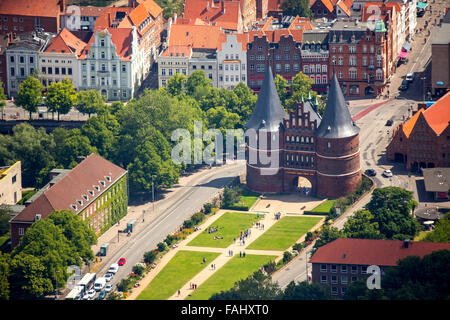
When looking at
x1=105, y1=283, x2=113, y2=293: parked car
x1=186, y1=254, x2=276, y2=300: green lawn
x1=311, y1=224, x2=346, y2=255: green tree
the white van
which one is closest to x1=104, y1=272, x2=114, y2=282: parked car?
x1=105, y1=283, x2=113, y2=293: parked car

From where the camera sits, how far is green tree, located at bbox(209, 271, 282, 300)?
552 ft

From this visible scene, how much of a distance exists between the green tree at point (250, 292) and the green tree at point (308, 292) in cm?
186

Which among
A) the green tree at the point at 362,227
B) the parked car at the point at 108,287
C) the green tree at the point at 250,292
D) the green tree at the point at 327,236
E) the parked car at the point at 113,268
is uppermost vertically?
the green tree at the point at 362,227

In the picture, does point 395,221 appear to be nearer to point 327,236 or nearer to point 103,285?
point 327,236

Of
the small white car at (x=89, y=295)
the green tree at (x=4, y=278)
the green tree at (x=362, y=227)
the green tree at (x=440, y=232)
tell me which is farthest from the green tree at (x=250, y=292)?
the green tree at (x=4, y=278)

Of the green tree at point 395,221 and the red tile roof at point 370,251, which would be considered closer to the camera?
the red tile roof at point 370,251

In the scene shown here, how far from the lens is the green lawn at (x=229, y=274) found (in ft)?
608

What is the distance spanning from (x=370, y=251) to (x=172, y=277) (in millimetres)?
33457

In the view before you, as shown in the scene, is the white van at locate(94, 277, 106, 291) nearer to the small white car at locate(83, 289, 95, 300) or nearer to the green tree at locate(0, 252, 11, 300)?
the small white car at locate(83, 289, 95, 300)

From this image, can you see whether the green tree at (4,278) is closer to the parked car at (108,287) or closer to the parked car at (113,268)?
the parked car at (108,287)
